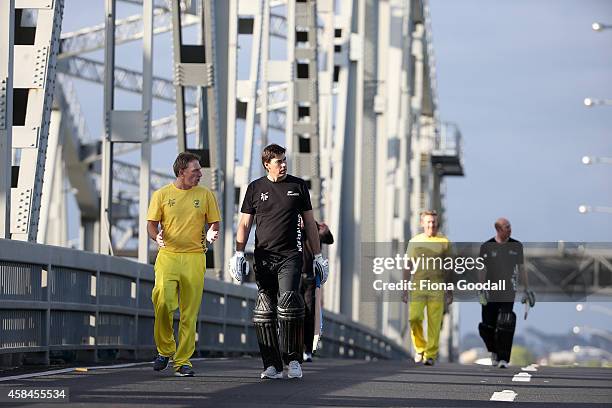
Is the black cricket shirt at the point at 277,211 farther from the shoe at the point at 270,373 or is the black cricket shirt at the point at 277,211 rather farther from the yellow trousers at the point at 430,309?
the yellow trousers at the point at 430,309

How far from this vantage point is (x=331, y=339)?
3119 centimetres

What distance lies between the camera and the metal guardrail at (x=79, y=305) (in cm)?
1431

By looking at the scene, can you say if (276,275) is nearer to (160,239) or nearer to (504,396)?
(160,239)

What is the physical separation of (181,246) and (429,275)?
547cm

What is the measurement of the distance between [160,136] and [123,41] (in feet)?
26.6

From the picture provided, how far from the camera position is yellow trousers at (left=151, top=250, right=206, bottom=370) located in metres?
14.2

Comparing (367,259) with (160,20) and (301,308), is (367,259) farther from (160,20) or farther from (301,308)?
(301,308)

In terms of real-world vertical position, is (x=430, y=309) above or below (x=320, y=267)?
below

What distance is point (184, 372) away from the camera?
14031mm

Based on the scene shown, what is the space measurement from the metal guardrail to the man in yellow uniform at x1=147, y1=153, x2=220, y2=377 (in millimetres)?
1113

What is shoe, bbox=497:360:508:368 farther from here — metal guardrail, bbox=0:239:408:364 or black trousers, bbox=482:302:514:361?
metal guardrail, bbox=0:239:408:364

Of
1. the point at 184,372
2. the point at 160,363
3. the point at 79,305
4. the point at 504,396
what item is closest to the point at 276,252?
the point at 184,372

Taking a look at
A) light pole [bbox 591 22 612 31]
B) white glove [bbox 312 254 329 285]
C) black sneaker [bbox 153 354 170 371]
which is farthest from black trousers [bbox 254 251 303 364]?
light pole [bbox 591 22 612 31]

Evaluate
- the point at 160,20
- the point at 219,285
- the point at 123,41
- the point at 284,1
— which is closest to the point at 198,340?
the point at 219,285
